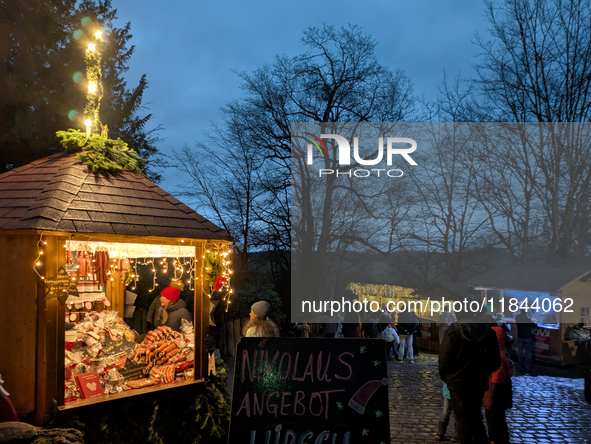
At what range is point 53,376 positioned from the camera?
183 inches

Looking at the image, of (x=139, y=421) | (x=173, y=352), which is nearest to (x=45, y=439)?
(x=139, y=421)

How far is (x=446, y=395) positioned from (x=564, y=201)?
48.3ft

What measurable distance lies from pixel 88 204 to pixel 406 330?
1084 cm

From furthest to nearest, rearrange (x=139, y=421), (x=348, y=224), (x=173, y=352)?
(x=348, y=224) < (x=173, y=352) < (x=139, y=421)

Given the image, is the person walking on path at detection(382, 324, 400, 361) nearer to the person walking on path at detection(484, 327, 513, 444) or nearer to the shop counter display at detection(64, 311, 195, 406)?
the shop counter display at detection(64, 311, 195, 406)

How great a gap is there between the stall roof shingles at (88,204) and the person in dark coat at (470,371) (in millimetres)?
3153

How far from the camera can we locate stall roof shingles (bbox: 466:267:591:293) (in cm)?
1432

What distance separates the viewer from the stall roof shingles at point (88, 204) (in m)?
4.70

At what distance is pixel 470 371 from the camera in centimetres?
490

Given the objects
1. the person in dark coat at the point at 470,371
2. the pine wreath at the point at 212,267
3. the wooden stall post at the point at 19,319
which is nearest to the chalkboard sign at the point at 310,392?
the person in dark coat at the point at 470,371

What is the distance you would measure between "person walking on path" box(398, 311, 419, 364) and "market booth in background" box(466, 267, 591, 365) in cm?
309

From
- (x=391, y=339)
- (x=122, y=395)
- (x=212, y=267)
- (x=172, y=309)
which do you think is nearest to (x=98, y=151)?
(x=212, y=267)

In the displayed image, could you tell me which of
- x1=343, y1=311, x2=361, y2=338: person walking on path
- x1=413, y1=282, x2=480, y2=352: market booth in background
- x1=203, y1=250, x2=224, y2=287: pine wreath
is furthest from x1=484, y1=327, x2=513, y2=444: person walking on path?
x1=413, y1=282, x2=480, y2=352: market booth in background

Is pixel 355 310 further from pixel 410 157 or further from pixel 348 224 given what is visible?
pixel 410 157
